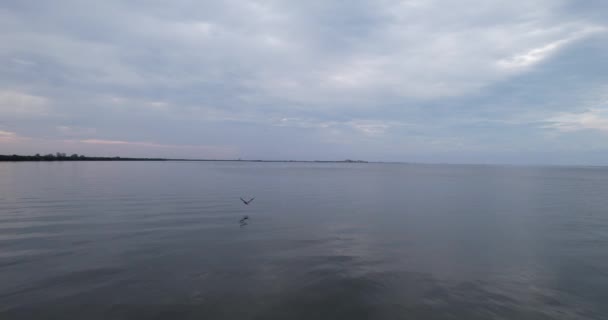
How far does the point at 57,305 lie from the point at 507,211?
1179 inches

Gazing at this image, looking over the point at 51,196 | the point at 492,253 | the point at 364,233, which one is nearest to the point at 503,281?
the point at 492,253

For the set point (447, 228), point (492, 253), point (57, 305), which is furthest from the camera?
point (447, 228)

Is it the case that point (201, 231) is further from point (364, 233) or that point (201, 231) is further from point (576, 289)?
point (576, 289)

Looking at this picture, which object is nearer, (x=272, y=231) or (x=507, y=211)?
(x=272, y=231)

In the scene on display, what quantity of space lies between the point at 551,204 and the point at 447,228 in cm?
1933

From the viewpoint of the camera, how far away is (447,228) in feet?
61.6

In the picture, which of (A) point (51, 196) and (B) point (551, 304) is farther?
(A) point (51, 196)

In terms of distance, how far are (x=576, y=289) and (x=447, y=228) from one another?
8.57 m

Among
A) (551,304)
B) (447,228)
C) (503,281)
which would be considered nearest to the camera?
(551,304)

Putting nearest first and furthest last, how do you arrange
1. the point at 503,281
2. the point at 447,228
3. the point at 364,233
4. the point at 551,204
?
the point at 503,281
the point at 364,233
the point at 447,228
the point at 551,204

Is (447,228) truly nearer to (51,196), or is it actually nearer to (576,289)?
(576,289)

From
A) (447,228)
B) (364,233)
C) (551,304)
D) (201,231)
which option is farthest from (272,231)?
(551,304)

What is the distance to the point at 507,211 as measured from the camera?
84.4ft

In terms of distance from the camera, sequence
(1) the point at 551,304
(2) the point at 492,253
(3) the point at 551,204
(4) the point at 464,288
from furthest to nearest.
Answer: (3) the point at 551,204, (2) the point at 492,253, (4) the point at 464,288, (1) the point at 551,304
